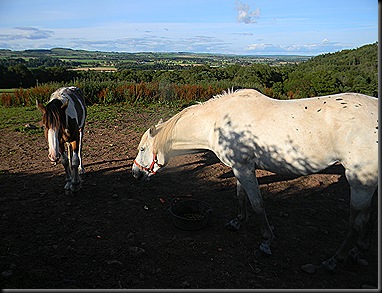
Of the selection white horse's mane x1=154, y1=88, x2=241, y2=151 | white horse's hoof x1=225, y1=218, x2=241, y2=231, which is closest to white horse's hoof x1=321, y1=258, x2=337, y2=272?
white horse's hoof x1=225, y1=218, x2=241, y2=231

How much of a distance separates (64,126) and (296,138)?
345 centimetres

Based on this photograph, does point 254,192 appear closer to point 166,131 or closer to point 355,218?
point 355,218

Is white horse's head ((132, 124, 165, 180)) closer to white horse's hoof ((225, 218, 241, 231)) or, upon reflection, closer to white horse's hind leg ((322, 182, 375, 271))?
white horse's hoof ((225, 218, 241, 231))

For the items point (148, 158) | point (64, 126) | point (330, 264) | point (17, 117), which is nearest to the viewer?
point (330, 264)

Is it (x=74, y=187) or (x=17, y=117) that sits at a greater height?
(x=17, y=117)

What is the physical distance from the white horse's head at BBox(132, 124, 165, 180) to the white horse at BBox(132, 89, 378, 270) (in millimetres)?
527

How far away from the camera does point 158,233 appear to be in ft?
13.5

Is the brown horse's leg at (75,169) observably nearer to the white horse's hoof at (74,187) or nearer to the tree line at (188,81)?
the white horse's hoof at (74,187)

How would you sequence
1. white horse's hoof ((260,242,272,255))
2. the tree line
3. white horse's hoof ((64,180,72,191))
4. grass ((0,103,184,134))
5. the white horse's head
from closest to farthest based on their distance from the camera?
white horse's hoof ((260,242,272,255)), the white horse's head, white horse's hoof ((64,180,72,191)), grass ((0,103,184,134)), the tree line

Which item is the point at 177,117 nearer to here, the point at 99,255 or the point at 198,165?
the point at 99,255

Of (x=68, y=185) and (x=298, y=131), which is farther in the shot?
(x=68, y=185)

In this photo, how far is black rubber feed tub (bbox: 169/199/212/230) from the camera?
415cm

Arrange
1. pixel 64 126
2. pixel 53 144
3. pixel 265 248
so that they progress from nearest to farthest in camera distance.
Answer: pixel 265 248 < pixel 53 144 < pixel 64 126

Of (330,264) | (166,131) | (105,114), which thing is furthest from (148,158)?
(105,114)
